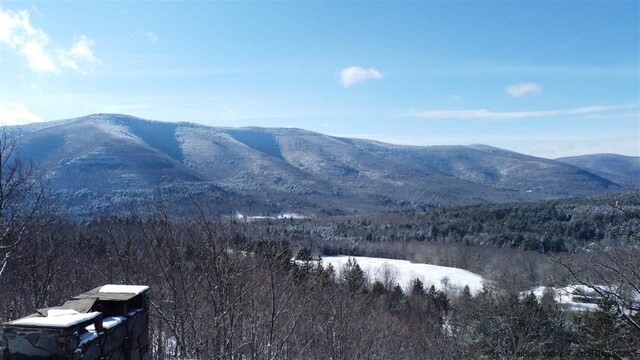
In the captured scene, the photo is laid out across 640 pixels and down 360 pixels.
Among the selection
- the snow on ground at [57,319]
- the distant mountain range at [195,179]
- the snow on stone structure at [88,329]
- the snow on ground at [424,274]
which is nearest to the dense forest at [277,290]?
the snow on stone structure at [88,329]

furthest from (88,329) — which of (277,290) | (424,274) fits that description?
(424,274)

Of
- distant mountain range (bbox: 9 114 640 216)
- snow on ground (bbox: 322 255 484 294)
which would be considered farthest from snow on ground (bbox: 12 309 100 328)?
distant mountain range (bbox: 9 114 640 216)

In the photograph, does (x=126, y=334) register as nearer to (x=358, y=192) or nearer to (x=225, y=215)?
(x=225, y=215)

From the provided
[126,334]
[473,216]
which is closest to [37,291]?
[126,334]

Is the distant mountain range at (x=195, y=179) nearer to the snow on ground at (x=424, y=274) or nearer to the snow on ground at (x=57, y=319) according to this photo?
the snow on ground at (x=424, y=274)

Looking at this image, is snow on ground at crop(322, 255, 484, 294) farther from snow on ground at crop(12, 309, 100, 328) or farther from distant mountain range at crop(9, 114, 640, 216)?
snow on ground at crop(12, 309, 100, 328)
